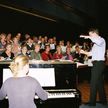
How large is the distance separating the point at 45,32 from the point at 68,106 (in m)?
8.39

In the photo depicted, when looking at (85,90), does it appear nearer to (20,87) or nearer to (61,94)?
(61,94)

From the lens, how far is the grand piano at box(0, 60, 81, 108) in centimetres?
418

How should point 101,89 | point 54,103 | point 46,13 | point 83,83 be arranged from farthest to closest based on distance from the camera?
point 46,13
point 83,83
point 101,89
point 54,103

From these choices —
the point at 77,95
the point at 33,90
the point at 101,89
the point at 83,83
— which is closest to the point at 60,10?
the point at 83,83

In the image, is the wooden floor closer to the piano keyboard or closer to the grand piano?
the grand piano

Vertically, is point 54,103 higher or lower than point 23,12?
lower

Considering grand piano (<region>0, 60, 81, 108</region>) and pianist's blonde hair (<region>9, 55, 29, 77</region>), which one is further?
grand piano (<region>0, 60, 81, 108</region>)

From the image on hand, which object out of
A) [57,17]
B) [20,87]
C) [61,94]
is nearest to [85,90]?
[61,94]

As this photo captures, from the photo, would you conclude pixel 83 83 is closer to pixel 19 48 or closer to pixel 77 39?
pixel 19 48

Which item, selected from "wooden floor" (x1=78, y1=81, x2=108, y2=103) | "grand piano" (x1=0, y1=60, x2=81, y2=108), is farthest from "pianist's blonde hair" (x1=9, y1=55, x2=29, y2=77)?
"wooden floor" (x1=78, y1=81, x2=108, y2=103)

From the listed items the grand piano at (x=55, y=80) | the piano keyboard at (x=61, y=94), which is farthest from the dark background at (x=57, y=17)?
the piano keyboard at (x=61, y=94)

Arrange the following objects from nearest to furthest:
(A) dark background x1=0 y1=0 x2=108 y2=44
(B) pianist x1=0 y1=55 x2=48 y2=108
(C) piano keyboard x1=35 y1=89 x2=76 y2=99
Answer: (B) pianist x1=0 y1=55 x2=48 y2=108 → (C) piano keyboard x1=35 y1=89 x2=76 y2=99 → (A) dark background x1=0 y1=0 x2=108 y2=44

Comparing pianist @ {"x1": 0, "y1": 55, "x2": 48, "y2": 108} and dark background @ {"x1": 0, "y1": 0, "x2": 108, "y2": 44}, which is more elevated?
dark background @ {"x1": 0, "y1": 0, "x2": 108, "y2": 44}

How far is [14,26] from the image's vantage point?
10773 mm
